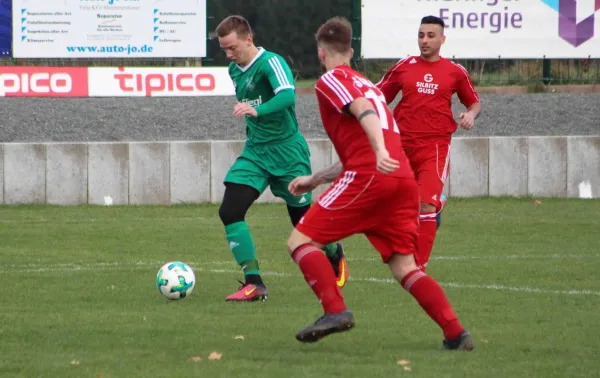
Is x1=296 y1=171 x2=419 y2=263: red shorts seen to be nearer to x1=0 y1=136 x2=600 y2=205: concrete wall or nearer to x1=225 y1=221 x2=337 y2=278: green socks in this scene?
x1=225 y1=221 x2=337 y2=278: green socks

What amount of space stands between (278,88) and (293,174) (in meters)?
0.69

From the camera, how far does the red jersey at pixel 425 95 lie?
9.93m

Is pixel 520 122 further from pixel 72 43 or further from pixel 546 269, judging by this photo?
pixel 546 269

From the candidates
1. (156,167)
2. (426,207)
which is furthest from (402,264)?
(156,167)

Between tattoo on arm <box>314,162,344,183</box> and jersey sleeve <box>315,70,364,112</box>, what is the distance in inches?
→ 17.4

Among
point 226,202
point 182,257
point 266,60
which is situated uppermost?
point 266,60

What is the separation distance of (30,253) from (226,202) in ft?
10.9

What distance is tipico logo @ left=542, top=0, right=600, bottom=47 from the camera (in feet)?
72.2

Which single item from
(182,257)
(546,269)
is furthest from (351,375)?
(182,257)

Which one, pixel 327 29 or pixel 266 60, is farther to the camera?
pixel 266 60

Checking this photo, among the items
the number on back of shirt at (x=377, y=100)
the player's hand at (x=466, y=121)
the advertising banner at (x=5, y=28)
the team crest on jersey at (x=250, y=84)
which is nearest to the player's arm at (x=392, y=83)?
the player's hand at (x=466, y=121)

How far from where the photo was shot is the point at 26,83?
20516mm

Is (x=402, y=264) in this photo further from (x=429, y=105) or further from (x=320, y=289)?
(x=429, y=105)

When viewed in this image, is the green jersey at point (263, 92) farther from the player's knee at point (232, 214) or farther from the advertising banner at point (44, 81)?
the advertising banner at point (44, 81)
